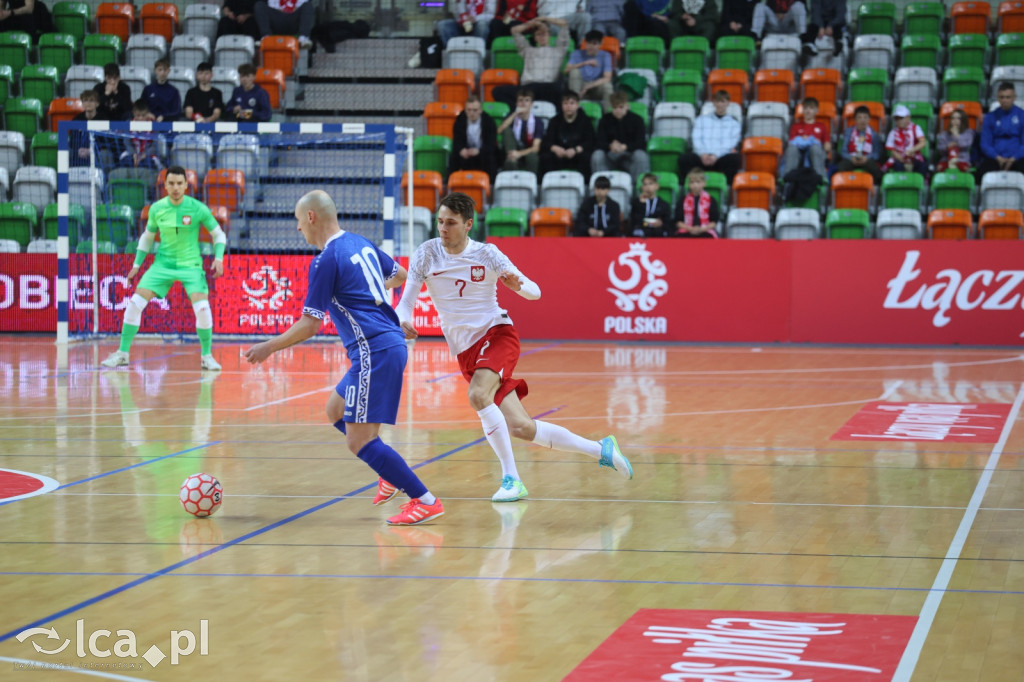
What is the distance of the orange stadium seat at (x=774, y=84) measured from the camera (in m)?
20.0

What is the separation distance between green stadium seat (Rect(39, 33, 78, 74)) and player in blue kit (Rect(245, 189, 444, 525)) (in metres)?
17.5

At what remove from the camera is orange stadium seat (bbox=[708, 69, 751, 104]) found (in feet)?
65.6

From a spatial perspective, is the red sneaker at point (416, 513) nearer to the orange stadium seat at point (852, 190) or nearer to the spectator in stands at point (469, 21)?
Result: the orange stadium seat at point (852, 190)

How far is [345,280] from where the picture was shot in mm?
6430

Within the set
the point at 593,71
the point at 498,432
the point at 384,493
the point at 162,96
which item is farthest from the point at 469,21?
the point at 384,493

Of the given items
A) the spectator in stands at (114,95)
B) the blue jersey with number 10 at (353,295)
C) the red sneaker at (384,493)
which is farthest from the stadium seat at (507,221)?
the blue jersey with number 10 at (353,295)

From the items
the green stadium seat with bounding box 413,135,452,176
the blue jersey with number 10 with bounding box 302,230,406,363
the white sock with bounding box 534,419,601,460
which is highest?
the green stadium seat with bounding box 413,135,452,176

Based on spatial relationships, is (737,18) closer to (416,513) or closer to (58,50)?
(58,50)

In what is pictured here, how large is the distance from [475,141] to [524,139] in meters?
0.78

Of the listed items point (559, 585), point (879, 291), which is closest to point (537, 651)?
point (559, 585)

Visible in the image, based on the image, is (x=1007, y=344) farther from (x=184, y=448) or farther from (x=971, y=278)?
(x=184, y=448)

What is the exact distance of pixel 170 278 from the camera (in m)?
14.5

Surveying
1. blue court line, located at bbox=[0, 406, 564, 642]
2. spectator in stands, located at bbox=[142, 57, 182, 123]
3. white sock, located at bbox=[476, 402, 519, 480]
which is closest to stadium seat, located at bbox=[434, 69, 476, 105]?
spectator in stands, located at bbox=[142, 57, 182, 123]

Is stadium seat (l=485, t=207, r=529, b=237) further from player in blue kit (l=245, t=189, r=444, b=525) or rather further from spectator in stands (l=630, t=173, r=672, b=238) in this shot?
player in blue kit (l=245, t=189, r=444, b=525)
